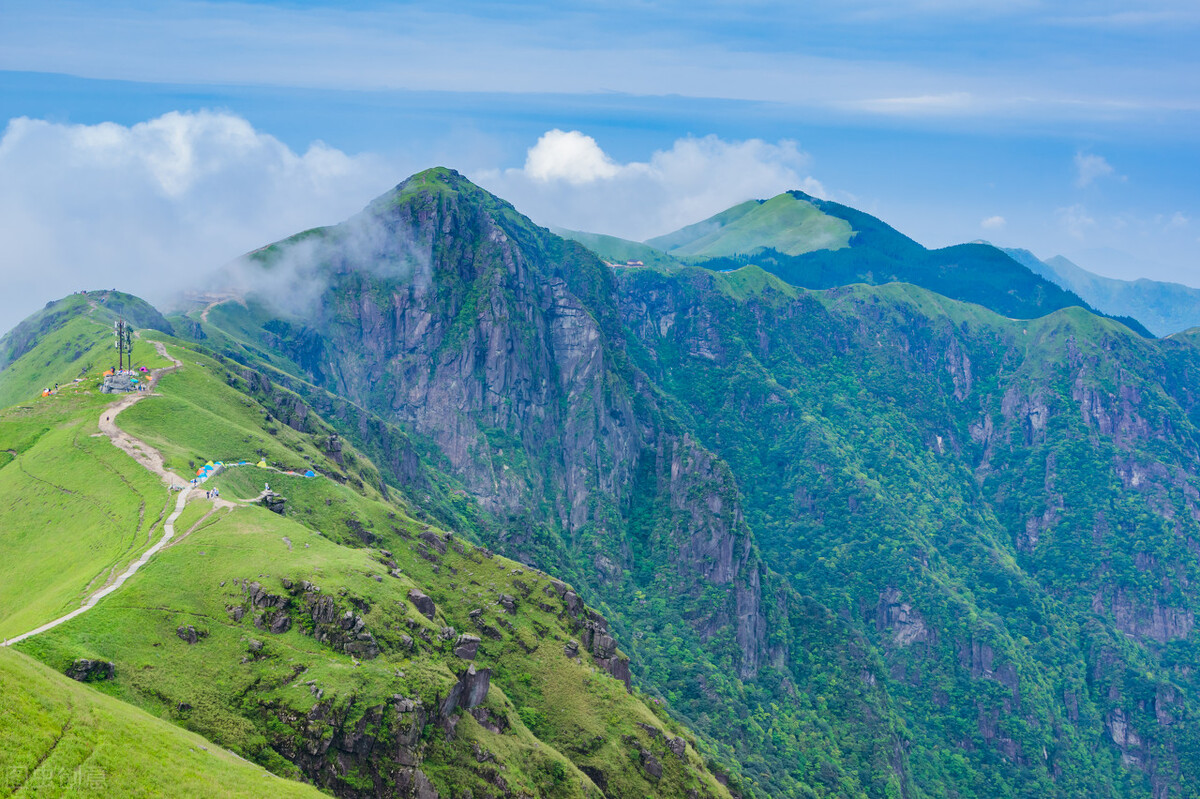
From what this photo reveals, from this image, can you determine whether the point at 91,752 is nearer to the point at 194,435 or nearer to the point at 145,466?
the point at 145,466

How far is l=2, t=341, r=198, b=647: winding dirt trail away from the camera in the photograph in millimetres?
105625

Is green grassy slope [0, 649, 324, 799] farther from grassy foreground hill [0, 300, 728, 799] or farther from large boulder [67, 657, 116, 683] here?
large boulder [67, 657, 116, 683]

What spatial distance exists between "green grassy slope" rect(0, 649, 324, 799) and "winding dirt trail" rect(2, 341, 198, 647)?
25.7 metres

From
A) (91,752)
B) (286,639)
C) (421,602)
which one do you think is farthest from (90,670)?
(421,602)

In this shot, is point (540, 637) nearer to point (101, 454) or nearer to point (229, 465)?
point (229, 465)

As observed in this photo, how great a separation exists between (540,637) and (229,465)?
68253mm

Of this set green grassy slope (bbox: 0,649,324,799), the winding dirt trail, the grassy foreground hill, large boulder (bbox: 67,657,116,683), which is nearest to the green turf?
the grassy foreground hill

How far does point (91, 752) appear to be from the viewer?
221 ft

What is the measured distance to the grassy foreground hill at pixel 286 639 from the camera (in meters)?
97.1

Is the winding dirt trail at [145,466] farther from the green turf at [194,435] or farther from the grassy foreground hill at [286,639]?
the green turf at [194,435]

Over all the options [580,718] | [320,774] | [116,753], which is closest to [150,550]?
[320,774]

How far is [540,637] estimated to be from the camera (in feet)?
547

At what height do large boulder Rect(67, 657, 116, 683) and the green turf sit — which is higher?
the green turf

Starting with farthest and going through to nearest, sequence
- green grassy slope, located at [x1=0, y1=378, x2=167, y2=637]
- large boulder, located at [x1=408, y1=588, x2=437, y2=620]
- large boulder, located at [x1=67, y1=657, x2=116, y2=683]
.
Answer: large boulder, located at [x1=408, y1=588, x2=437, y2=620], green grassy slope, located at [x1=0, y1=378, x2=167, y2=637], large boulder, located at [x1=67, y1=657, x2=116, y2=683]
